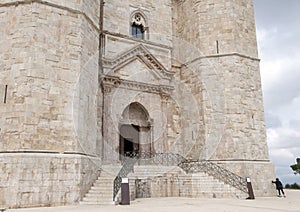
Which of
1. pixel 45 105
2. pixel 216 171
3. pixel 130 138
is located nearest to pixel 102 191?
pixel 45 105

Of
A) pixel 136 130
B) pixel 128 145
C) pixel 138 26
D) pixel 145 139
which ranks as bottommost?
pixel 128 145

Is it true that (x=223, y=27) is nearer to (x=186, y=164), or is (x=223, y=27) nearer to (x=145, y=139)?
(x=145, y=139)

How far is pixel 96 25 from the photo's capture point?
12.3 metres

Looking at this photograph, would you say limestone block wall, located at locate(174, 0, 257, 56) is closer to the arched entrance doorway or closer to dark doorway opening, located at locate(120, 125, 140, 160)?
the arched entrance doorway

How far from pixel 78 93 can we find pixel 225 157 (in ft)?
23.1

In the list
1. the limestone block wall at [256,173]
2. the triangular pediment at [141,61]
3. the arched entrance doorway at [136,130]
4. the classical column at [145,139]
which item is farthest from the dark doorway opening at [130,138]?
the limestone block wall at [256,173]

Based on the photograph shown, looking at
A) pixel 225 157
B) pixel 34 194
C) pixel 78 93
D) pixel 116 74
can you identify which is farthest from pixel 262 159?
pixel 34 194

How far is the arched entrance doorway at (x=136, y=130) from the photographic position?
47.5 ft

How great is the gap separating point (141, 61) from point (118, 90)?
2.11 m

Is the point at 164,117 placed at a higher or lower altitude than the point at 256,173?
higher

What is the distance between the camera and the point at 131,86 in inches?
564

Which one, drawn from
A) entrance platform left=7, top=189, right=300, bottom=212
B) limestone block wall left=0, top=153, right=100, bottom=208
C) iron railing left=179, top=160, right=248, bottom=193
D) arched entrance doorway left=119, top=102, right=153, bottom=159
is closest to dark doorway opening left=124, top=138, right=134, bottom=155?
arched entrance doorway left=119, top=102, right=153, bottom=159

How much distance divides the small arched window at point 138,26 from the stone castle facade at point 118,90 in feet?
0.22

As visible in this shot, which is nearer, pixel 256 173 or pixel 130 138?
pixel 256 173
